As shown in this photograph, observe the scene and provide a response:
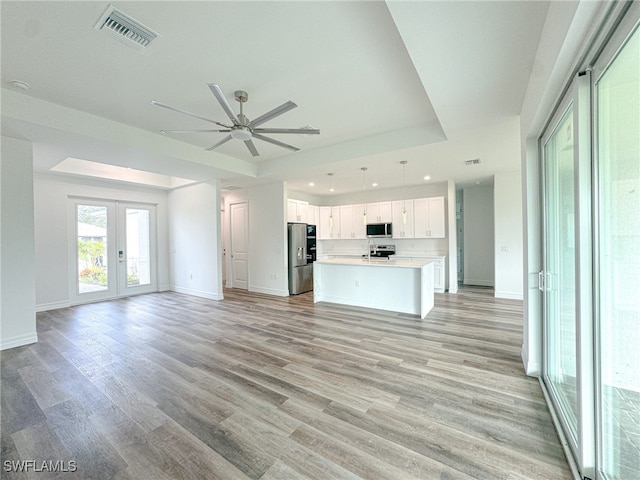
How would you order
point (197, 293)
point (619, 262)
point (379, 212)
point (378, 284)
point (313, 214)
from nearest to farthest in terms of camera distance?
point (619, 262) → point (378, 284) → point (197, 293) → point (379, 212) → point (313, 214)

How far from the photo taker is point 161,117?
3520mm

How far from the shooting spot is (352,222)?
307 inches

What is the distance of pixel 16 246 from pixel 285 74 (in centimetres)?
421

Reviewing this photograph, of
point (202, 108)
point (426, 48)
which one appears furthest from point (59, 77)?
point (426, 48)

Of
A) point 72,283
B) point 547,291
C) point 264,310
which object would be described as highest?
point 547,291

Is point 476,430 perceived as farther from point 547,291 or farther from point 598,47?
point 598,47

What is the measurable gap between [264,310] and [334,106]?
12.3 feet

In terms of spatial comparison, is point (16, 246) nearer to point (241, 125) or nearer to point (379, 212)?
point (241, 125)

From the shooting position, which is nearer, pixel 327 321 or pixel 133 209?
pixel 327 321

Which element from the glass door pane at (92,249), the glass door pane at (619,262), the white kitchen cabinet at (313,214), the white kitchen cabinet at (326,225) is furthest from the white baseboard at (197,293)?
the glass door pane at (619,262)

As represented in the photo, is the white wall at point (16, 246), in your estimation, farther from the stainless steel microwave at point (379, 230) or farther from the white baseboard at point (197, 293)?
the stainless steel microwave at point (379, 230)

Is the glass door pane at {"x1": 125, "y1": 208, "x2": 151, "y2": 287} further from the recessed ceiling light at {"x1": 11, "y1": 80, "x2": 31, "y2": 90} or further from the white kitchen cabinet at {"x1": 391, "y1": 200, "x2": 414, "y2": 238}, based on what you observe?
the white kitchen cabinet at {"x1": 391, "y1": 200, "x2": 414, "y2": 238}

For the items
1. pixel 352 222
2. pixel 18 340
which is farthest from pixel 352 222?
pixel 18 340

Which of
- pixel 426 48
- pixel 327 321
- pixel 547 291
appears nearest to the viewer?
pixel 426 48
